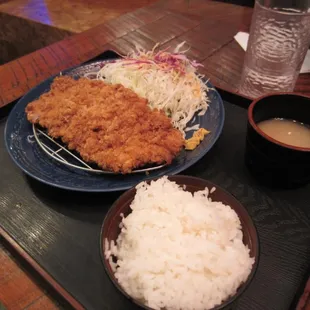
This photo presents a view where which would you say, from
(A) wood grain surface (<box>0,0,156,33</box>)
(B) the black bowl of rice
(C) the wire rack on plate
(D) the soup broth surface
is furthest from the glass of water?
(A) wood grain surface (<box>0,0,156,33</box>)

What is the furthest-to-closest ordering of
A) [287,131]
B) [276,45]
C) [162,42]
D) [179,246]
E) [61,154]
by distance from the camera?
[162,42]
[276,45]
[61,154]
[287,131]
[179,246]

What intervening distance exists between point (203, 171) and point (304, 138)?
0.52 m

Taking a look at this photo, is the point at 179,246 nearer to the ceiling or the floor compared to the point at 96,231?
nearer to the ceiling

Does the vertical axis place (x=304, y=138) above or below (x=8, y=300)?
above

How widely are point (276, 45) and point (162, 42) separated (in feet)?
3.60

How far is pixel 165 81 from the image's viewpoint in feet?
7.27

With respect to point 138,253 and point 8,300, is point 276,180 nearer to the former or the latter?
point 138,253

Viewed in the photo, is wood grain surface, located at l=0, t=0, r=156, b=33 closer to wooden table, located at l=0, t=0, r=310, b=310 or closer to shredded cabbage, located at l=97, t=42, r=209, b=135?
wooden table, located at l=0, t=0, r=310, b=310

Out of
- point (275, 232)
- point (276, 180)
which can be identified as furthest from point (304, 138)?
point (275, 232)

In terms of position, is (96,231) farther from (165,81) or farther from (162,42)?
(162,42)

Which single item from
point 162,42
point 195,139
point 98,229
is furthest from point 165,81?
point 98,229

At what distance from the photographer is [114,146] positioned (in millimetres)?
1602

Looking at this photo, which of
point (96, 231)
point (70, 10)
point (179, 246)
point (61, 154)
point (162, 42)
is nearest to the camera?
point (179, 246)

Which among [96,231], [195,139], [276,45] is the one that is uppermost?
[276,45]
